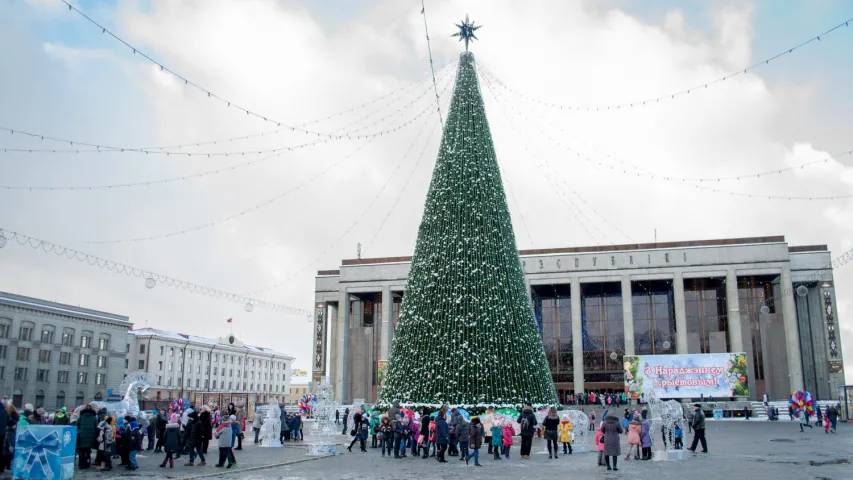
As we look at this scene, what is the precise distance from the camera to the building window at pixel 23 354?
54.9 metres

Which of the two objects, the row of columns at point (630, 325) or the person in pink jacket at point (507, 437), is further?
the row of columns at point (630, 325)

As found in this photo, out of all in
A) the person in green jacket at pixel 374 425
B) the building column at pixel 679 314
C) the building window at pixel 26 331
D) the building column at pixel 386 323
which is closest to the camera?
the person in green jacket at pixel 374 425

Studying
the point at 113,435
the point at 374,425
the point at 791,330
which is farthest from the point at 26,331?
the point at 791,330

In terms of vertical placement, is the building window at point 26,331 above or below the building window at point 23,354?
above

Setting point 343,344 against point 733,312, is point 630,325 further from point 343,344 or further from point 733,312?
point 343,344

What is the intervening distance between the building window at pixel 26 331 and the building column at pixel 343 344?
25.8 meters

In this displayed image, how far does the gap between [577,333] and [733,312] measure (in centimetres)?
1181

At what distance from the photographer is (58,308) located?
5916 cm

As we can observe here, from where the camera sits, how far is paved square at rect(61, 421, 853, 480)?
43.5 ft

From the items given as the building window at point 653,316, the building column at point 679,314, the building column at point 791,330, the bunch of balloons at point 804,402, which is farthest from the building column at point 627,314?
the bunch of balloons at point 804,402

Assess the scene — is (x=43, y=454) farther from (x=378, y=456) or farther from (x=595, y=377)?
(x=595, y=377)

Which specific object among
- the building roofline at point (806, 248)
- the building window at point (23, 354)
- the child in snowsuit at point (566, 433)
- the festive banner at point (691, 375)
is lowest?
the child in snowsuit at point (566, 433)

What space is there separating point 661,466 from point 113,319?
205ft

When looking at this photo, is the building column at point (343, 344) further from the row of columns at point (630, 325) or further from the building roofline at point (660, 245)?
the building roofline at point (660, 245)
